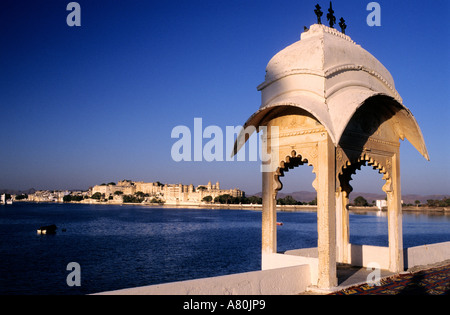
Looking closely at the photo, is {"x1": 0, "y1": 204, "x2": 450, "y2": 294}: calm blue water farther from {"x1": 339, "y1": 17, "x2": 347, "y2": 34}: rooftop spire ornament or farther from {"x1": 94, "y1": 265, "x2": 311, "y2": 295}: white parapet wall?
{"x1": 339, "y1": 17, "x2": 347, "y2": 34}: rooftop spire ornament

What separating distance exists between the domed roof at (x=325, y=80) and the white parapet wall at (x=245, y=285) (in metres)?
2.49

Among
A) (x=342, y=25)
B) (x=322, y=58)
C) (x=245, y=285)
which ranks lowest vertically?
(x=245, y=285)

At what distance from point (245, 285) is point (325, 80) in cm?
400

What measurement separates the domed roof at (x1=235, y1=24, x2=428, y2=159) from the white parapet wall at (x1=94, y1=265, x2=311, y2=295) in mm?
2486

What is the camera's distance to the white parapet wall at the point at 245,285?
516cm

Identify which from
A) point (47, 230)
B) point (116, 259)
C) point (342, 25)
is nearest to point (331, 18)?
point (342, 25)

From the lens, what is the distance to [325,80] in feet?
24.0

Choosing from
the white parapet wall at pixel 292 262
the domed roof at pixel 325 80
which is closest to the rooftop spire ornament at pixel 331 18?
the domed roof at pixel 325 80

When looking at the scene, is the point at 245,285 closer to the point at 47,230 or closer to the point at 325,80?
the point at 325,80

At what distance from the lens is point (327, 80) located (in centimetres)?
738

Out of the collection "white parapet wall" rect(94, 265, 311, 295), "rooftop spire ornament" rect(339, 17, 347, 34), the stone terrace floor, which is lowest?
the stone terrace floor

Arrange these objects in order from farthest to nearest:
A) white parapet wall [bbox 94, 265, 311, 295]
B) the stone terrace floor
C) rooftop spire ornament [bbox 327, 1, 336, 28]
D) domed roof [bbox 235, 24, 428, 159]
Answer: rooftop spire ornament [bbox 327, 1, 336, 28] < domed roof [bbox 235, 24, 428, 159] < the stone terrace floor < white parapet wall [bbox 94, 265, 311, 295]

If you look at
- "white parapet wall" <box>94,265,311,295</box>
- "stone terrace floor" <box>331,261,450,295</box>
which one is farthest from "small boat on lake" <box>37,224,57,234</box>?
"white parapet wall" <box>94,265,311,295</box>

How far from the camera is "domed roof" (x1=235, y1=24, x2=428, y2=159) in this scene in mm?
7094
